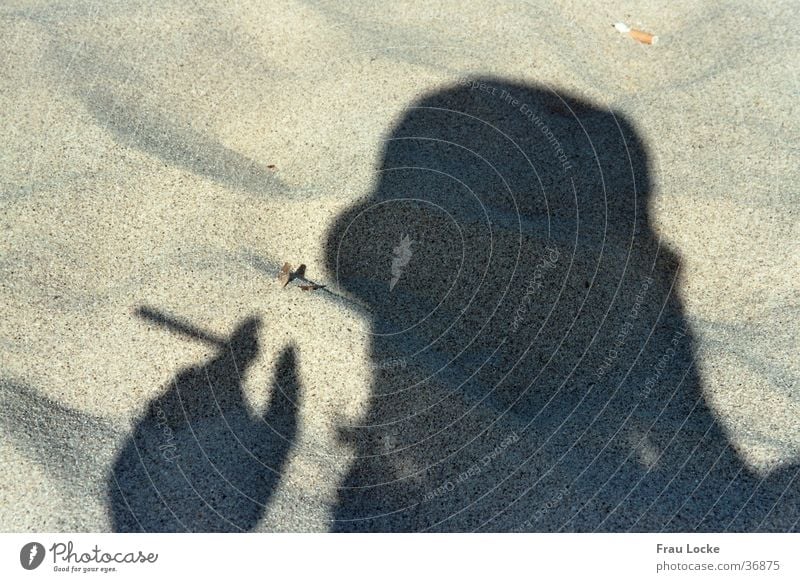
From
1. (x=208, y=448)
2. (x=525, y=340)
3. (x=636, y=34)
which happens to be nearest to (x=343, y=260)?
(x=525, y=340)

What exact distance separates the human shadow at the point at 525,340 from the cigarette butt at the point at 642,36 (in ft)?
1.66

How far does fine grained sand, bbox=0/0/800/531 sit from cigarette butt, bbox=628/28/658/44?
1.9 inches

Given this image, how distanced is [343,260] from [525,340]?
27.4 inches

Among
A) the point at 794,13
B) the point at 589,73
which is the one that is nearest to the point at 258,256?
the point at 589,73

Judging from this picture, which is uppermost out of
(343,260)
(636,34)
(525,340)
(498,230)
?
(636,34)

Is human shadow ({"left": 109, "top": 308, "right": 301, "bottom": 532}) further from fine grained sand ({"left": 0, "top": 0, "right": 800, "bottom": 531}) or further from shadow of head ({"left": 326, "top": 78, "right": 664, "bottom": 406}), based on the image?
shadow of head ({"left": 326, "top": 78, "right": 664, "bottom": 406})

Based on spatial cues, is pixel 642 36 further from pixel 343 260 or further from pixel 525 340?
pixel 343 260

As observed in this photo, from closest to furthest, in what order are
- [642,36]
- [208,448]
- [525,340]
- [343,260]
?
[208,448] → [525,340] → [343,260] → [642,36]

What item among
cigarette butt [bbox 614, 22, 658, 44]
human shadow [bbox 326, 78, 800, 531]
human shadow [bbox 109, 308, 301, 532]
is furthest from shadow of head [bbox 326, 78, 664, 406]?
cigarette butt [bbox 614, 22, 658, 44]

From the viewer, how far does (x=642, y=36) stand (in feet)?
11.0

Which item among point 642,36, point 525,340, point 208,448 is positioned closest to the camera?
point 208,448

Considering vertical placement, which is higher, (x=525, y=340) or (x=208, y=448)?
(x=525, y=340)

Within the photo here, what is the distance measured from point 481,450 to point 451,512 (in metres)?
0.21

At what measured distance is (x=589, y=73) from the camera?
321 centimetres
